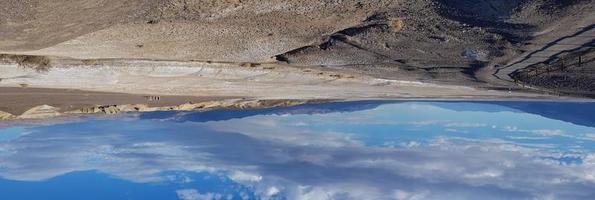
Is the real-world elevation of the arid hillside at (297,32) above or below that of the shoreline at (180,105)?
above

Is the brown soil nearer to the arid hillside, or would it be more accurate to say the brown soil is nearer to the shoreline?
the shoreline

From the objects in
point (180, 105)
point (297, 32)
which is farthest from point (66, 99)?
point (297, 32)

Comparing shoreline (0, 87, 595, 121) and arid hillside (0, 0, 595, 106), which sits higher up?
arid hillside (0, 0, 595, 106)

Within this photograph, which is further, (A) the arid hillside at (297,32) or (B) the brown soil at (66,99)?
(B) the brown soil at (66,99)

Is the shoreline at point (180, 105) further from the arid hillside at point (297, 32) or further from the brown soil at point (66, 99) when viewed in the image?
the arid hillside at point (297, 32)

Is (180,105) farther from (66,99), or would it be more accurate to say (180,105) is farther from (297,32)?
(297,32)

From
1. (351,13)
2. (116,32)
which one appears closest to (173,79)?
(116,32)

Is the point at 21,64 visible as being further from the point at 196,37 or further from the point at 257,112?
the point at 257,112

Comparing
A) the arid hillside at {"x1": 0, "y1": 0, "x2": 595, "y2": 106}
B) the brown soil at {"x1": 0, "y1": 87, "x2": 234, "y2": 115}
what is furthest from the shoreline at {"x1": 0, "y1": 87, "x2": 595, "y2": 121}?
the arid hillside at {"x1": 0, "y1": 0, "x2": 595, "y2": 106}

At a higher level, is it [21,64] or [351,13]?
[351,13]

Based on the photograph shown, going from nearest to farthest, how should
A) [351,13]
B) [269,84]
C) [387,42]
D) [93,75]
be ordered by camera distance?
[351,13] → [387,42] → [93,75] → [269,84]

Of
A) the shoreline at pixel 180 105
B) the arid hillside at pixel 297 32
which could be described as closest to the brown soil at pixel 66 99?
the shoreline at pixel 180 105
